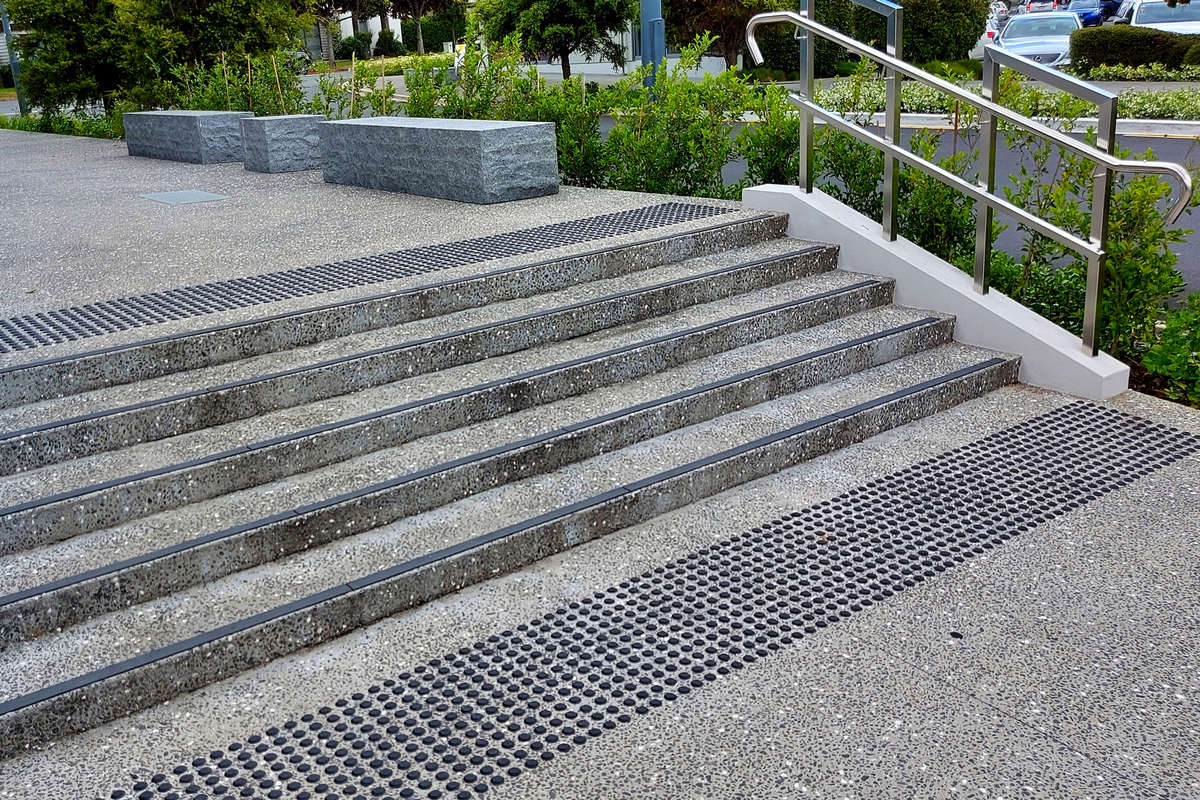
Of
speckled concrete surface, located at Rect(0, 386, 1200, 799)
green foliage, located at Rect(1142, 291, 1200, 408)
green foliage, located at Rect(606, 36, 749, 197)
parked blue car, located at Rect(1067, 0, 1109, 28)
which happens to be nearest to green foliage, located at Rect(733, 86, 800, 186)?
green foliage, located at Rect(606, 36, 749, 197)

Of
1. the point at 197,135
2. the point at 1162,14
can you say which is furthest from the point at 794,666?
the point at 1162,14

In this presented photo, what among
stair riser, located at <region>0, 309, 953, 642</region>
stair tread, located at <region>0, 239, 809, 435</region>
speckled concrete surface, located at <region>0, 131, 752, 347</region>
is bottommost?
stair riser, located at <region>0, 309, 953, 642</region>

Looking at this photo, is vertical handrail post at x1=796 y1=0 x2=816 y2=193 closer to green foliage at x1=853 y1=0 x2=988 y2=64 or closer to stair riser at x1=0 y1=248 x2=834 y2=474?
stair riser at x1=0 y1=248 x2=834 y2=474

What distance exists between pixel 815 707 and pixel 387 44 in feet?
191

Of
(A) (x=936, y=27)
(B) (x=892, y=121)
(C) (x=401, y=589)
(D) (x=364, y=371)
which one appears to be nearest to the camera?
(C) (x=401, y=589)

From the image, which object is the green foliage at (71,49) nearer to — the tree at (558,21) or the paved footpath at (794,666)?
the tree at (558,21)

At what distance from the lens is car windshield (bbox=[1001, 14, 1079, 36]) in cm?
2903

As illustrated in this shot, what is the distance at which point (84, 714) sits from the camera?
314 centimetres

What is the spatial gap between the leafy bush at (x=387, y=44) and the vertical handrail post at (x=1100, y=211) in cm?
5522

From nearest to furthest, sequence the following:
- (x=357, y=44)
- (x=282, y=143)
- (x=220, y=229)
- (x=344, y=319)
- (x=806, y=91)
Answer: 1. (x=344, y=319)
2. (x=806, y=91)
3. (x=220, y=229)
4. (x=282, y=143)
5. (x=357, y=44)

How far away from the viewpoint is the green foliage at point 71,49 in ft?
58.2

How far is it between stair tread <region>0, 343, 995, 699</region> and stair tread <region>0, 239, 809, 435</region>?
3.40ft

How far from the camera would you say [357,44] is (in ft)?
183

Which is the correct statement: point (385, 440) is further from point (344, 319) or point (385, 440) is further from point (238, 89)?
point (238, 89)
